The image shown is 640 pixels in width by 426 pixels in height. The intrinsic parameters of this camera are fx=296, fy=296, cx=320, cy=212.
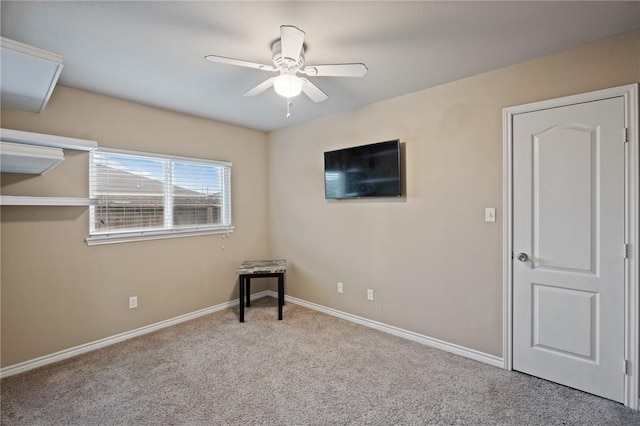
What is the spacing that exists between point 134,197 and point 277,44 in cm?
226

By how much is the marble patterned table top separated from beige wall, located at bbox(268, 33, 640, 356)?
Result: 17.0 inches

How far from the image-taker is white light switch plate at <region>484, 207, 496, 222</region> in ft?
8.04

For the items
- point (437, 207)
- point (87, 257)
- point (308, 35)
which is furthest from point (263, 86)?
point (87, 257)

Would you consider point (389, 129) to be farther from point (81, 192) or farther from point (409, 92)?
point (81, 192)

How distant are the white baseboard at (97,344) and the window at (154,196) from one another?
95 centimetres

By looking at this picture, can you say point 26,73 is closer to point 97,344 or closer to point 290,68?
point 290,68

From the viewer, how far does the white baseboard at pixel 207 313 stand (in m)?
2.45

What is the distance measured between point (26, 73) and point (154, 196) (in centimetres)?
178

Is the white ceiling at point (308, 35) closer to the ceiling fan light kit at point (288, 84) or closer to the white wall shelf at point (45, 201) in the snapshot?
the ceiling fan light kit at point (288, 84)

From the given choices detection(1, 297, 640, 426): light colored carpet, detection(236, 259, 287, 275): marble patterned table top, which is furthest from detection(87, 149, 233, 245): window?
detection(1, 297, 640, 426): light colored carpet

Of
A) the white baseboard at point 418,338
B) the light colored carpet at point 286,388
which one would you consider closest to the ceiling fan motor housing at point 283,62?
the light colored carpet at point 286,388

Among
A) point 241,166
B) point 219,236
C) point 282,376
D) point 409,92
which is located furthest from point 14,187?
point 409,92

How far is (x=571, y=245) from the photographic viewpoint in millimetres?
2119

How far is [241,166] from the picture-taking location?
160 inches
